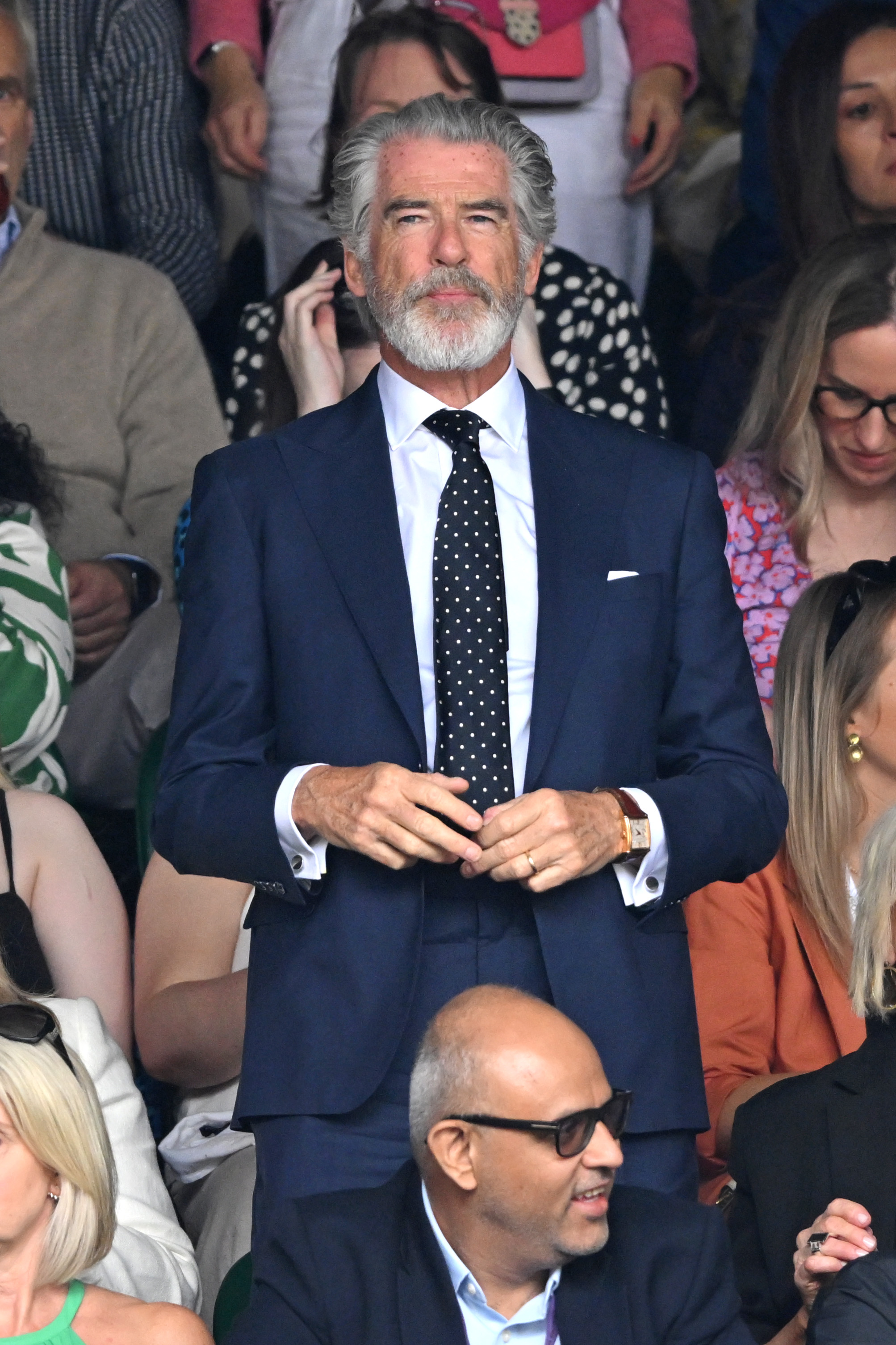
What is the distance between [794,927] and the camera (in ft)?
9.95

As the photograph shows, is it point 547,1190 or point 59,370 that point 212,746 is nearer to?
point 547,1190

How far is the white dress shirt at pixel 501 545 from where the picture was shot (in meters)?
2.23

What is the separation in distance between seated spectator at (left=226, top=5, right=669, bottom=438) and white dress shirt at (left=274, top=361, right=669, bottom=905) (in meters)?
1.51

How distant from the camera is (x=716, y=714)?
7.81ft

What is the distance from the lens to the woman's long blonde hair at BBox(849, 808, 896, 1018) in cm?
240

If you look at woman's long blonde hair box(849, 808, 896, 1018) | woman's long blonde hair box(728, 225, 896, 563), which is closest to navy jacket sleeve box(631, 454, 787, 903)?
woman's long blonde hair box(849, 808, 896, 1018)

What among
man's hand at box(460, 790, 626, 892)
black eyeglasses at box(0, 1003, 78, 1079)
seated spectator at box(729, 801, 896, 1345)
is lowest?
seated spectator at box(729, 801, 896, 1345)

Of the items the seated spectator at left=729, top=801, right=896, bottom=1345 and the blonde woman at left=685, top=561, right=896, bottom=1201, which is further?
the blonde woman at left=685, top=561, right=896, bottom=1201

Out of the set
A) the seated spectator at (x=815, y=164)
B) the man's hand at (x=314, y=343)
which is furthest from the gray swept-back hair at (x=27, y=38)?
the seated spectator at (x=815, y=164)

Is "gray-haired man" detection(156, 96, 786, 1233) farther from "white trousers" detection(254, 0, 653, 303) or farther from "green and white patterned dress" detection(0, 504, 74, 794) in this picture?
"white trousers" detection(254, 0, 653, 303)

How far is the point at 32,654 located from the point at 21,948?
0.60 m

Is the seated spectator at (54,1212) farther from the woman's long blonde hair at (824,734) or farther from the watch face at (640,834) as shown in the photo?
the woman's long blonde hair at (824,734)

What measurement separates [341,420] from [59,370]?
5.70 ft

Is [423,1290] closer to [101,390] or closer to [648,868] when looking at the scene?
[648,868]
